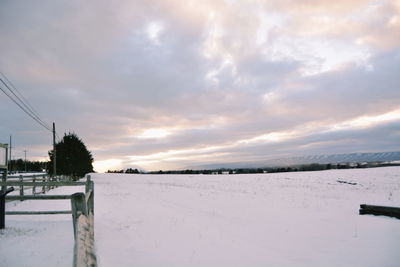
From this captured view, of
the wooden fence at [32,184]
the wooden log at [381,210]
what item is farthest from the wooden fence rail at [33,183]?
the wooden log at [381,210]

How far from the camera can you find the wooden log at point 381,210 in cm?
1040

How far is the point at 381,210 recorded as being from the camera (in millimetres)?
10867

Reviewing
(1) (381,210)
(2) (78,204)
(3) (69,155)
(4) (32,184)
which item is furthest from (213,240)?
(3) (69,155)

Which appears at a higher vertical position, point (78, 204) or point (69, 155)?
point (69, 155)

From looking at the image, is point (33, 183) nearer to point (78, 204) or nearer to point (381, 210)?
point (78, 204)

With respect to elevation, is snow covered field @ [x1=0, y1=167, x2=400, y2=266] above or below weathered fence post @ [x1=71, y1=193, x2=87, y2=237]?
below

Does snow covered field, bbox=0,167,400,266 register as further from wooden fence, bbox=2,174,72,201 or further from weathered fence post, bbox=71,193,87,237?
weathered fence post, bbox=71,193,87,237

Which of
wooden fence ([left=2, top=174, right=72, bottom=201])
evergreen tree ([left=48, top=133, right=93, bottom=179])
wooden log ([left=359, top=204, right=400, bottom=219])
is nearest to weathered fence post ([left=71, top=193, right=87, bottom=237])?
wooden fence ([left=2, top=174, right=72, bottom=201])

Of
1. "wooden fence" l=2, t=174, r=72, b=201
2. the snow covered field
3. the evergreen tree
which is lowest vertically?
the snow covered field

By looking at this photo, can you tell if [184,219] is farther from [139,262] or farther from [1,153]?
[1,153]

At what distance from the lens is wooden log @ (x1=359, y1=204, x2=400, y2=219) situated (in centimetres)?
1040

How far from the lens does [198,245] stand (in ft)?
24.7

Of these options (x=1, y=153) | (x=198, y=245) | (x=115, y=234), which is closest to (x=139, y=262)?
(x=198, y=245)

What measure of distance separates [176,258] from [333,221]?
7.40 meters
